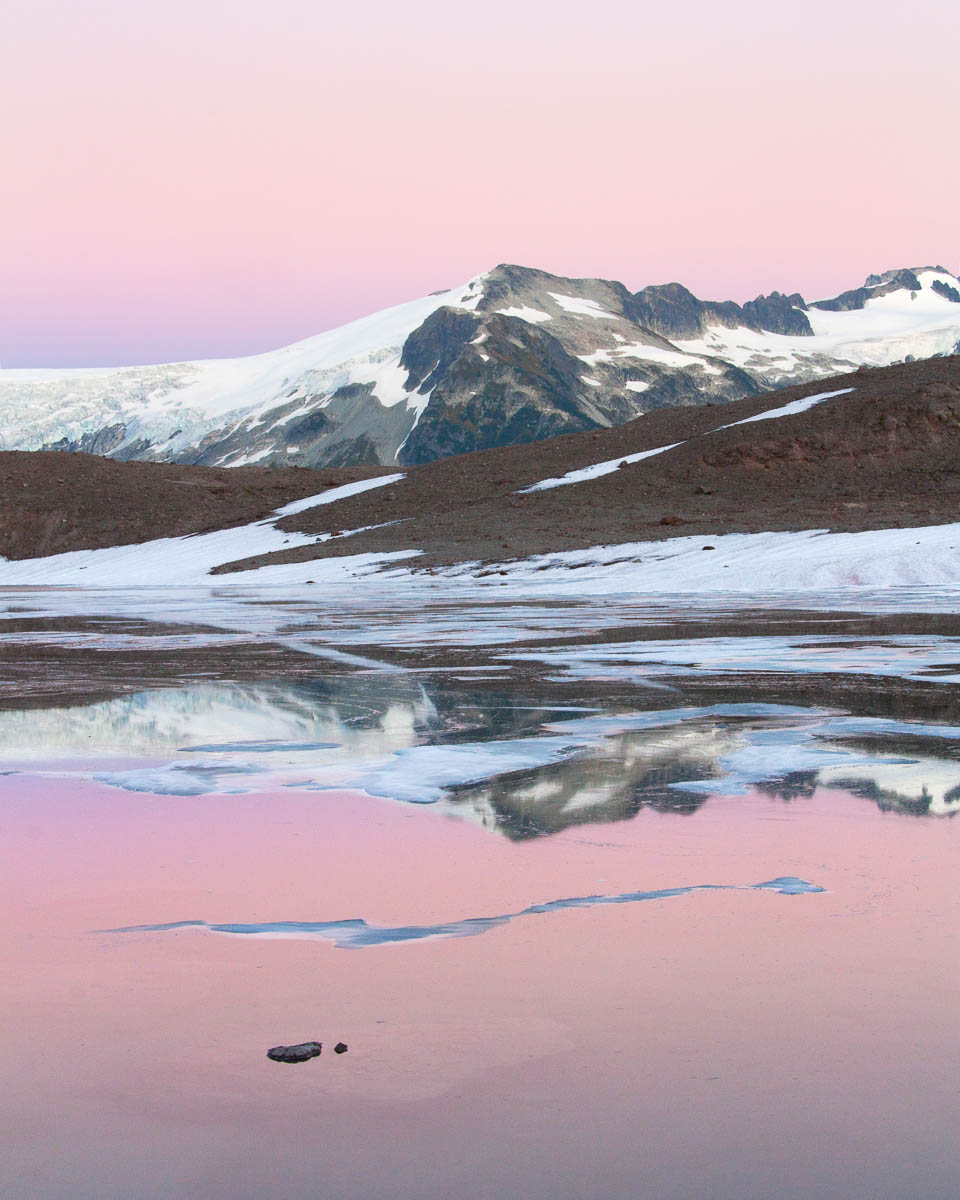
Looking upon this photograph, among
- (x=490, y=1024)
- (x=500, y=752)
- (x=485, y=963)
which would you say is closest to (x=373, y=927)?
(x=485, y=963)

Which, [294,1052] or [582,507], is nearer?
[294,1052]

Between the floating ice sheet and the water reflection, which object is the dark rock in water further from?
the water reflection

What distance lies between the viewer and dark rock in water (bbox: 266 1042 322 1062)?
134 inches

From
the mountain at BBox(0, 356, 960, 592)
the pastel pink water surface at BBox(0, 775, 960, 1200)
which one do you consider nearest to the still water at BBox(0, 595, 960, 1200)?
the pastel pink water surface at BBox(0, 775, 960, 1200)

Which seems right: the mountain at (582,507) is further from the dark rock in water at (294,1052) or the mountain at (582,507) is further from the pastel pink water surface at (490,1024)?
the dark rock in water at (294,1052)

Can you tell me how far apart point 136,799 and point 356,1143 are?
14.5 ft

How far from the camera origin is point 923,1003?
12.2ft

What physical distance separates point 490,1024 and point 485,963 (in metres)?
0.52

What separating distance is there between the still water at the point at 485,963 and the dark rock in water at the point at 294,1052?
0.11 feet

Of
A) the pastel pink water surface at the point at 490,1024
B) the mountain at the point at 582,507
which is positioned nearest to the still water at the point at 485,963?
the pastel pink water surface at the point at 490,1024

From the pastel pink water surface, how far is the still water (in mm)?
12

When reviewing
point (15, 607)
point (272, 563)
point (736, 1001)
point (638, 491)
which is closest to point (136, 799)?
point (736, 1001)

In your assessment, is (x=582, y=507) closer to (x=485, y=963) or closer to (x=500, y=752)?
(x=500, y=752)

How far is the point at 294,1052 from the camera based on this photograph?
11.3 feet
